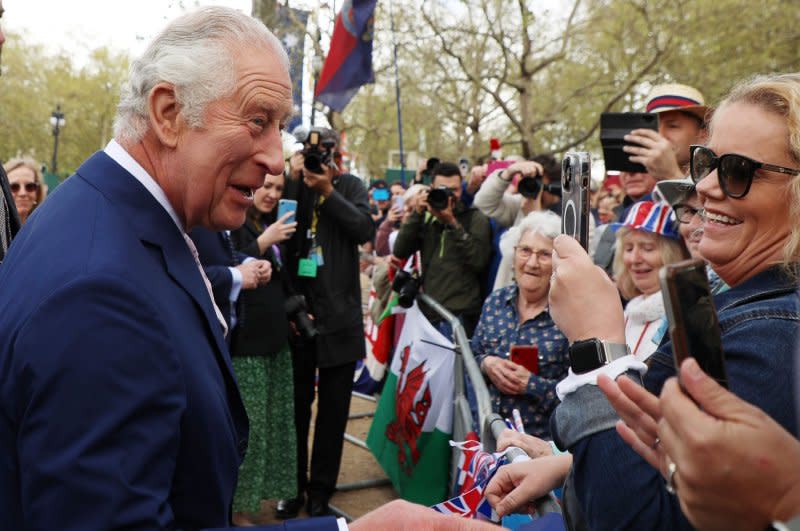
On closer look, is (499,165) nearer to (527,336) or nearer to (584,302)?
(527,336)

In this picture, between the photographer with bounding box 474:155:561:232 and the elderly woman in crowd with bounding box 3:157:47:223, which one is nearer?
the photographer with bounding box 474:155:561:232

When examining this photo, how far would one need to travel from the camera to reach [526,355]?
11.4 feet

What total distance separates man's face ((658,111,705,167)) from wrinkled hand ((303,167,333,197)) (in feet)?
6.80

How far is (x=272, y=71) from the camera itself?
5.33ft

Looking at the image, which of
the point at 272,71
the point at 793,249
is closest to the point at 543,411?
the point at 793,249

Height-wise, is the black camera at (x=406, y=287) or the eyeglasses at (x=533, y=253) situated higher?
the eyeglasses at (x=533, y=253)

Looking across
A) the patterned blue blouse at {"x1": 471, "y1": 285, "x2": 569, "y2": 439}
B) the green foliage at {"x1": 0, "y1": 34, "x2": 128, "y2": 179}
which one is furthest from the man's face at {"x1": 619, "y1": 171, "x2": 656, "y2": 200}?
the green foliage at {"x1": 0, "y1": 34, "x2": 128, "y2": 179}

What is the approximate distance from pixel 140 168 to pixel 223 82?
268 millimetres

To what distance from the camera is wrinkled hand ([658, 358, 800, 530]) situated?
890mm

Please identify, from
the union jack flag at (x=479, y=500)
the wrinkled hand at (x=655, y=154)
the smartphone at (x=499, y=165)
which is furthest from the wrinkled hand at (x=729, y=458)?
the smartphone at (x=499, y=165)

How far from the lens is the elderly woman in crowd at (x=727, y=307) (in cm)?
125

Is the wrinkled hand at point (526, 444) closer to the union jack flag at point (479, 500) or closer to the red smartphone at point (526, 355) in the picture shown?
the union jack flag at point (479, 500)

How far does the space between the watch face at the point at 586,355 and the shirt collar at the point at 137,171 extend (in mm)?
943

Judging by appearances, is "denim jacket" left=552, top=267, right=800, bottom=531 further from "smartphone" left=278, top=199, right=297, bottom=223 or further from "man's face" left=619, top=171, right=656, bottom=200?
"smartphone" left=278, top=199, right=297, bottom=223
